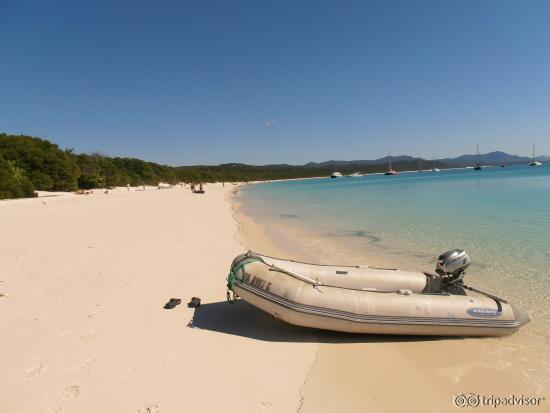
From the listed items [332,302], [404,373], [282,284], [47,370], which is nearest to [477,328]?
[404,373]

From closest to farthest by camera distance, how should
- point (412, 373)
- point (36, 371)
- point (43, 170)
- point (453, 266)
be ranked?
point (36, 371) < point (412, 373) < point (453, 266) < point (43, 170)

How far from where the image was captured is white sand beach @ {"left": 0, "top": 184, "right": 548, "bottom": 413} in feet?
10.1

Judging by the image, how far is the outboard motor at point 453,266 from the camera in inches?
201

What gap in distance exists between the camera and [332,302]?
4.14 meters

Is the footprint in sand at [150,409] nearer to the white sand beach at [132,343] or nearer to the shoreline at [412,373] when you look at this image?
the white sand beach at [132,343]

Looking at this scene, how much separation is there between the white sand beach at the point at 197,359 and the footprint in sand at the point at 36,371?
14 mm

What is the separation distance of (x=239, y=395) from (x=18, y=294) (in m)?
4.25

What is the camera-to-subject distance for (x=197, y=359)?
3662mm

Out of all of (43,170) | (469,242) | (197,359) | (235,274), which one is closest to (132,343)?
(197,359)

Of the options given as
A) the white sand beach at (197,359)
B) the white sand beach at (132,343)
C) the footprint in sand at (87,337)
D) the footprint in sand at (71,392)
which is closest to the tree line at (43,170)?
the white sand beach at (132,343)

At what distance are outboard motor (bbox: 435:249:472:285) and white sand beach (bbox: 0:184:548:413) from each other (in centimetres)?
108

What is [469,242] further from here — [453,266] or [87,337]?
[87,337]

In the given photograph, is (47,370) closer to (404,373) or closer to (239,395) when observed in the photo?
(239,395)

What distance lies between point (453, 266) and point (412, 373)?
211 centimetres
